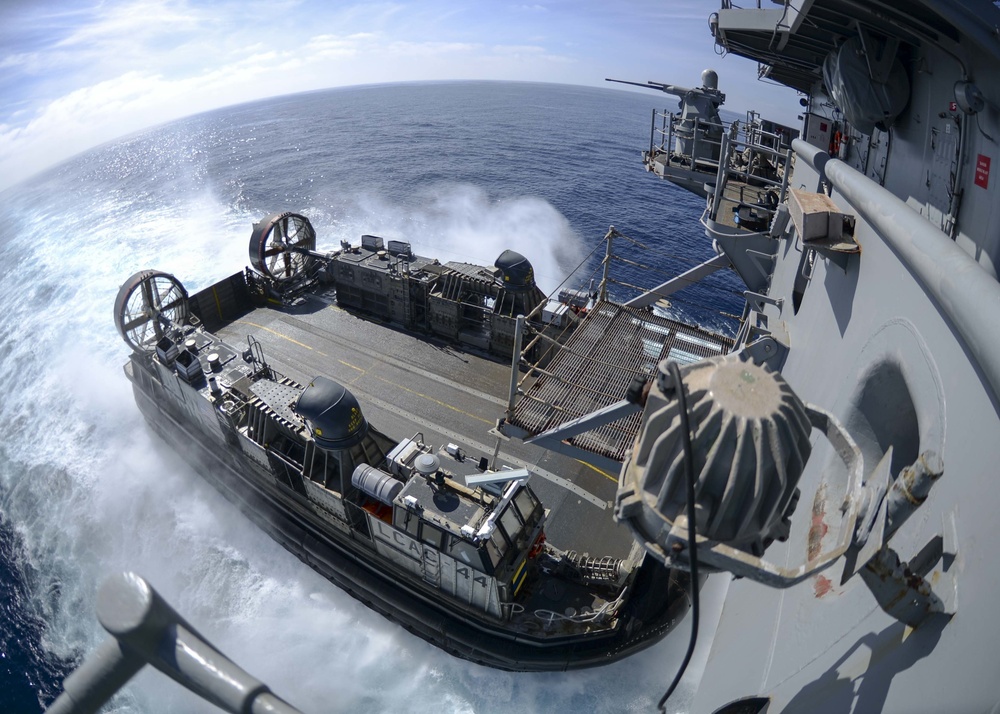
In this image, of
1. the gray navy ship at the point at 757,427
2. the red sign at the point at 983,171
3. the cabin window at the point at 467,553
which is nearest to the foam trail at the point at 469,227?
the gray navy ship at the point at 757,427

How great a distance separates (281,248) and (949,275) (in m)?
27.9

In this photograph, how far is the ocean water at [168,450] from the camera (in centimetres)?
1457

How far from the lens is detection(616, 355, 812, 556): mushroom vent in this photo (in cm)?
434

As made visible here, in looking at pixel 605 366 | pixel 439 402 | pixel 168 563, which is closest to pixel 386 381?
pixel 439 402

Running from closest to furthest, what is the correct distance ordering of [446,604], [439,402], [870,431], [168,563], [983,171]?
[983,171]
[870,431]
[446,604]
[168,563]
[439,402]

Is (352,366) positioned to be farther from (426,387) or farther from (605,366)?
(605,366)

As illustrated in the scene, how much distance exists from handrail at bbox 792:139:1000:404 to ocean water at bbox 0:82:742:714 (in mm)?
5859

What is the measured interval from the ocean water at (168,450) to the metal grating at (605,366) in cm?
249

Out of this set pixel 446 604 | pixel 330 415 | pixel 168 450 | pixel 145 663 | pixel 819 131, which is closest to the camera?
pixel 145 663

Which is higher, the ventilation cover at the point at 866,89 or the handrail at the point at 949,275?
the ventilation cover at the point at 866,89

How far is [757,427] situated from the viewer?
4.30 m

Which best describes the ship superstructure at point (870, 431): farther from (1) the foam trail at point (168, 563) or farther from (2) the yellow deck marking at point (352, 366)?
(2) the yellow deck marking at point (352, 366)

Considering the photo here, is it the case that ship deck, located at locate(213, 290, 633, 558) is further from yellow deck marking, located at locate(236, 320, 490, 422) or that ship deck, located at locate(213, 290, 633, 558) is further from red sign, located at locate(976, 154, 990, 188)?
red sign, located at locate(976, 154, 990, 188)

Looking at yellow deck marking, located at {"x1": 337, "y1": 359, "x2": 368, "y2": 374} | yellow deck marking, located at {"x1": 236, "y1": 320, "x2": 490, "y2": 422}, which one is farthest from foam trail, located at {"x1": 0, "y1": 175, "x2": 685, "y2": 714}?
yellow deck marking, located at {"x1": 337, "y1": 359, "x2": 368, "y2": 374}
